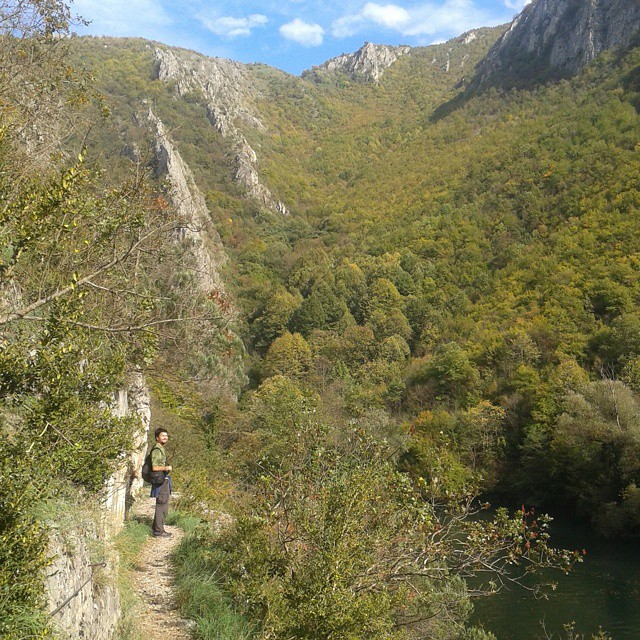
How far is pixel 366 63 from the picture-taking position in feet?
484

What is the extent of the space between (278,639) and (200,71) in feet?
367

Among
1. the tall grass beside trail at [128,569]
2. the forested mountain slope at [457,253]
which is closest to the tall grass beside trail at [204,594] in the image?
the tall grass beside trail at [128,569]

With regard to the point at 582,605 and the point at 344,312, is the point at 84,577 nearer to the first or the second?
the point at 582,605

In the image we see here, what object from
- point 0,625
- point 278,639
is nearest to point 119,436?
point 0,625

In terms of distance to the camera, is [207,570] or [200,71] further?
[200,71]

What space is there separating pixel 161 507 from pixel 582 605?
1493cm

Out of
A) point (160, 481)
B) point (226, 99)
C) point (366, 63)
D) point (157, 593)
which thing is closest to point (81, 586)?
point (157, 593)

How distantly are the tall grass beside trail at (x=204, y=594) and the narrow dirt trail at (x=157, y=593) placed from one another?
0.40 feet

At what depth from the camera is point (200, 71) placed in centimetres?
10212

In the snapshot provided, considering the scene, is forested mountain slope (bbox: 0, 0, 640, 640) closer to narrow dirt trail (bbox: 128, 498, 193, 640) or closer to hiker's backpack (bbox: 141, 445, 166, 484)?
narrow dirt trail (bbox: 128, 498, 193, 640)

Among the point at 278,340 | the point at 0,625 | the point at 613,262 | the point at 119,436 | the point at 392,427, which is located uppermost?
the point at 613,262

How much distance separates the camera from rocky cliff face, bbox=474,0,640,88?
74062mm

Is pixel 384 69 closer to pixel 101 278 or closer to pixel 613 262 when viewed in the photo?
pixel 613 262

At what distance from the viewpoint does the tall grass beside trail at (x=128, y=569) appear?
190 inches
